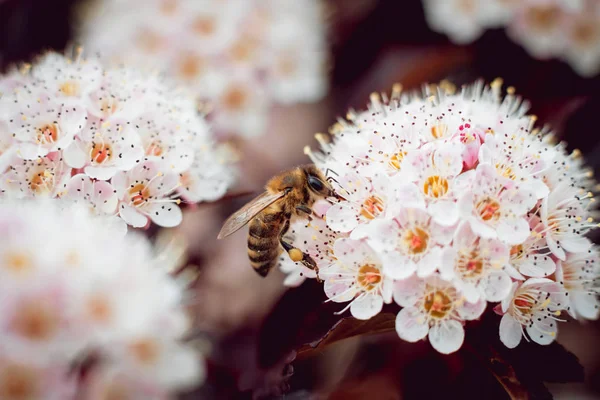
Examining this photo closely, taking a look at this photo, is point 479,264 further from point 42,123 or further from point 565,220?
point 42,123

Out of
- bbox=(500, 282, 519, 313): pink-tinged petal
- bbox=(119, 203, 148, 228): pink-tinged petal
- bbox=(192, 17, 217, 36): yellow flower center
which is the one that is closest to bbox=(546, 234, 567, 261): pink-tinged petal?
bbox=(500, 282, 519, 313): pink-tinged petal

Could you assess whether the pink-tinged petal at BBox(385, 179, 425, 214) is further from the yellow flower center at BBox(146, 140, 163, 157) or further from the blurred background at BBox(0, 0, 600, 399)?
the yellow flower center at BBox(146, 140, 163, 157)

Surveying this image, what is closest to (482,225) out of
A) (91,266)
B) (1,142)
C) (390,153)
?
(390,153)

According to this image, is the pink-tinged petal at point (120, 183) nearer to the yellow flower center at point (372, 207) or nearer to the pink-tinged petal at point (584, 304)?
the yellow flower center at point (372, 207)

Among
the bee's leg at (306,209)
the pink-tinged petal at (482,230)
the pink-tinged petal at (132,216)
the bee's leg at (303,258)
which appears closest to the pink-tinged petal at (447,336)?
the pink-tinged petal at (482,230)

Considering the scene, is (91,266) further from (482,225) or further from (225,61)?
(225,61)

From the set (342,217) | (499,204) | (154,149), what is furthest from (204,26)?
(499,204)
